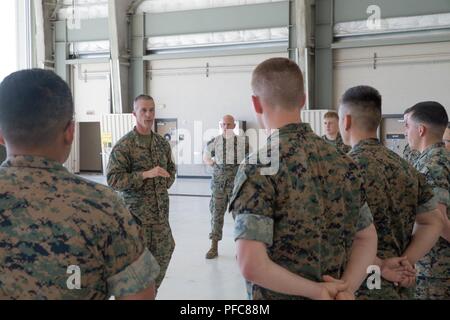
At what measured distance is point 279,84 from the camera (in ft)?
5.46

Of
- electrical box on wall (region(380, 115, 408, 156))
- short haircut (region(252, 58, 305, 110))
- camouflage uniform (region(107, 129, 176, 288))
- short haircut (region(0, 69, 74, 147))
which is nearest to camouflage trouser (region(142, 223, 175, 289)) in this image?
camouflage uniform (region(107, 129, 176, 288))

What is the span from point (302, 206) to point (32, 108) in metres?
0.90

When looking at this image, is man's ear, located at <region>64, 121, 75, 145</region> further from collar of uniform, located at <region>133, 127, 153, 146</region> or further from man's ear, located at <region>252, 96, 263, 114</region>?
collar of uniform, located at <region>133, 127, 153, 146</region>

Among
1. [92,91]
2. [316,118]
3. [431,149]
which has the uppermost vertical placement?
[92,91]

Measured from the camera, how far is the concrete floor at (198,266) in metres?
5.01

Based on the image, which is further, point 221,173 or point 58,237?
point 221,173

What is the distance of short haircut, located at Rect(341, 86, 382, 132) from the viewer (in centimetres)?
224

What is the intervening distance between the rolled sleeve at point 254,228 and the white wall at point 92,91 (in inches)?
503

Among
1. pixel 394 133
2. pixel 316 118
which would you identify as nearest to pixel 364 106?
pixel 316 118

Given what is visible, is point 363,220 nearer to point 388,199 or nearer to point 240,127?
point 388,199

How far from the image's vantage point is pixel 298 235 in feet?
5.38

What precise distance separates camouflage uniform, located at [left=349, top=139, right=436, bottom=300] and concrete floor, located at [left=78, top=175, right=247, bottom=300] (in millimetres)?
2800

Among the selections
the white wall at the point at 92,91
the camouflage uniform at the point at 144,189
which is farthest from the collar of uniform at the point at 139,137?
the white wall at the point at 92,91
